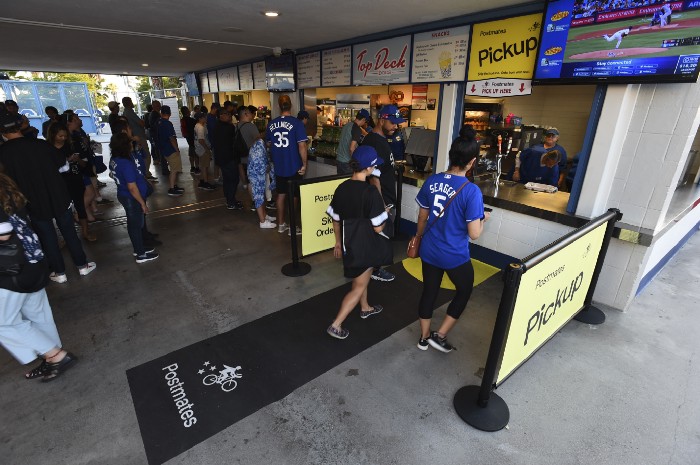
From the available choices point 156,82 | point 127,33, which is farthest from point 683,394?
point 156,82

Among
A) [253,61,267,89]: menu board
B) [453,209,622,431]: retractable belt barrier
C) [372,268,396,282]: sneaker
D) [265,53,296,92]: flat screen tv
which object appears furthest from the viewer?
[253,61,267,89]: menu board

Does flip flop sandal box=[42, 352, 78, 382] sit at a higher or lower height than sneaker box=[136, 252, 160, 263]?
lower

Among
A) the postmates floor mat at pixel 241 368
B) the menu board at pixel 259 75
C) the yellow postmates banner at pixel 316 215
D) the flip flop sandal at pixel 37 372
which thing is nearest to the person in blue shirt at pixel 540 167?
the postmates floor mat at pixel 241 368

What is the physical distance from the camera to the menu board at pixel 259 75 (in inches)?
333

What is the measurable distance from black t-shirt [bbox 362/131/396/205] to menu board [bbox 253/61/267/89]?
18.5 feet

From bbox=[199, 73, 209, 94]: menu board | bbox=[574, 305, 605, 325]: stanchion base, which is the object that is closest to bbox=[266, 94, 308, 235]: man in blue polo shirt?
bbox=[574, 305, 605, 325]: stanchion base

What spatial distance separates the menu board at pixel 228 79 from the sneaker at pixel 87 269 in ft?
23.2

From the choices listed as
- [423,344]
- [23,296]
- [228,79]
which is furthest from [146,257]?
[228,79]

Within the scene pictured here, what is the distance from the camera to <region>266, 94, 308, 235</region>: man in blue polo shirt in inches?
188

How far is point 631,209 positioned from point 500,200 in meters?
1.18

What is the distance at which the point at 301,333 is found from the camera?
10.2ft

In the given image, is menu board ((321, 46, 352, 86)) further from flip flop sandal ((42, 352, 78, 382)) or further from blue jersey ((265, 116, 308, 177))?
flip flop sandal ((42, 352, 78, 382))

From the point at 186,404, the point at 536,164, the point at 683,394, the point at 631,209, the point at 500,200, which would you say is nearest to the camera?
the point at 186,404

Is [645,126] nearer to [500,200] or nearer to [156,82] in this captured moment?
[500,200]
